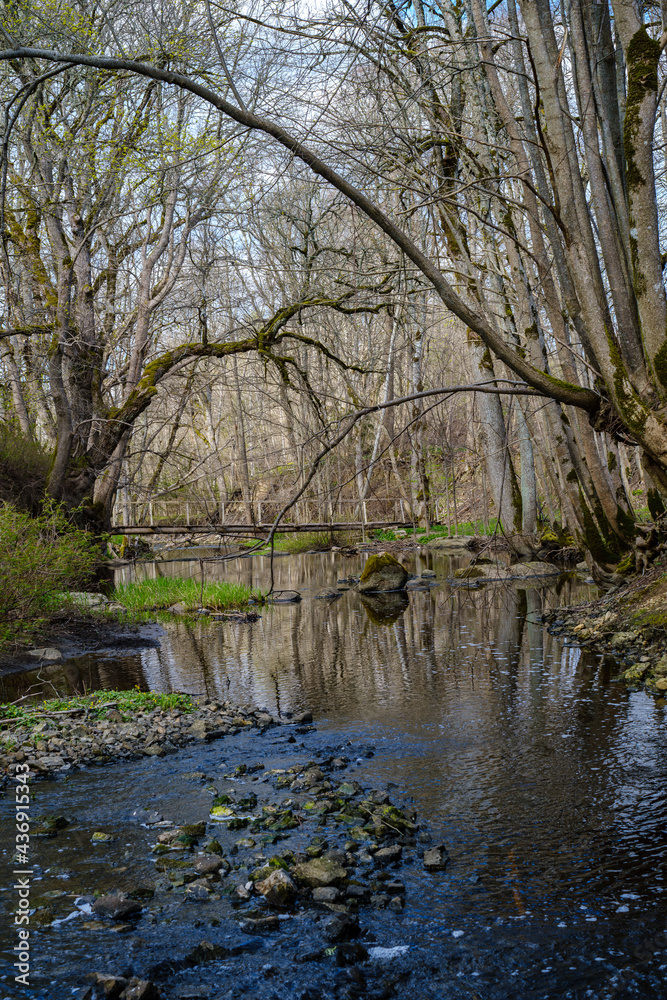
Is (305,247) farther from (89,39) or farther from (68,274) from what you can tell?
(89,39)

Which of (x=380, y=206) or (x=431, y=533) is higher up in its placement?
(x=380, y=206)

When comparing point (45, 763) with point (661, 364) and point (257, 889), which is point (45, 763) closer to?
point (257, 889)

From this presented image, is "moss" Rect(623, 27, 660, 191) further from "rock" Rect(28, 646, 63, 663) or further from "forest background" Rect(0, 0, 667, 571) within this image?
"rock" Rect(28, 646, 63, 663)

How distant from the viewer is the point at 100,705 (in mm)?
7047

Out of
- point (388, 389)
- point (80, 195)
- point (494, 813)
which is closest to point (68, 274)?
point (80, 195)

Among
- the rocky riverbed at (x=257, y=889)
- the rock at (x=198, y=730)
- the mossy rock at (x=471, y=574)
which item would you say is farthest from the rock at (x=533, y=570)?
the rocky riverbed at (x=257, y=889)

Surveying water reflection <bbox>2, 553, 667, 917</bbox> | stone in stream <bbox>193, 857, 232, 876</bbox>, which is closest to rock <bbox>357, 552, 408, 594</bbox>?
water reflection <bbox>2, 553, 667, 917</bbox>

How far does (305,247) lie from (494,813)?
1332cm

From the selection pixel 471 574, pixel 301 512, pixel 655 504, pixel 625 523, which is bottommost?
pixel 471 574

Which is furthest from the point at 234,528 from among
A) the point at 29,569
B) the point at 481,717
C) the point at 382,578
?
the point at 481,717

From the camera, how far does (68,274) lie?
13.4m

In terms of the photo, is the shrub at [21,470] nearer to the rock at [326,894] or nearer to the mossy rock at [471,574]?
the mossy rock at [471,574]

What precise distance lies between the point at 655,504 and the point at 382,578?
294 inches

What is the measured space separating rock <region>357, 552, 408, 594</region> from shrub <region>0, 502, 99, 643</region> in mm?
6209
